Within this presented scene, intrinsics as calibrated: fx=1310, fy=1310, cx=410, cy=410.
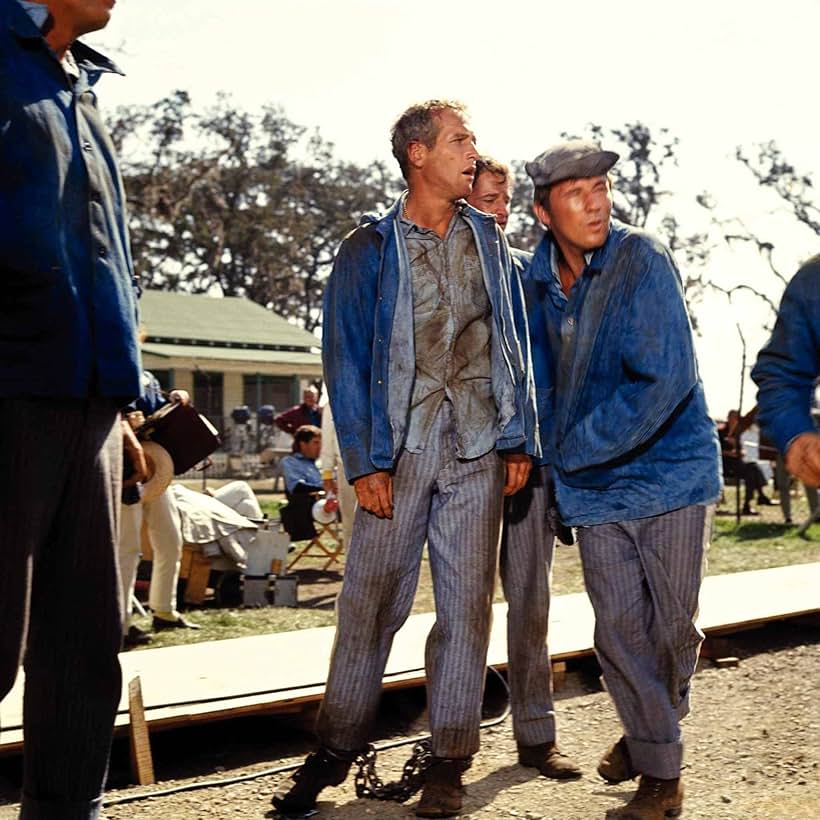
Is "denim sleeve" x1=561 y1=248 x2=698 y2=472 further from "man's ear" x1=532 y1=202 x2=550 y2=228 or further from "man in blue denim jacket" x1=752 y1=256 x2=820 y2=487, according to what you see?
"man in blue denim jacket" x1=752 y1=256 x2=820 y2=487

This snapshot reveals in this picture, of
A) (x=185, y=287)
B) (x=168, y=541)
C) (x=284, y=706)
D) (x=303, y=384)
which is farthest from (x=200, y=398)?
(x=284, y=706)

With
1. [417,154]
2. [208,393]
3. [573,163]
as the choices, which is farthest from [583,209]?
[208,393]

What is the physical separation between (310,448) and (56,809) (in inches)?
345

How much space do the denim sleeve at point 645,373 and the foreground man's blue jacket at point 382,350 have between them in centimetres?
24

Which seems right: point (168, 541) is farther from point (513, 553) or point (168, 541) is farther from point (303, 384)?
point (303, 384)

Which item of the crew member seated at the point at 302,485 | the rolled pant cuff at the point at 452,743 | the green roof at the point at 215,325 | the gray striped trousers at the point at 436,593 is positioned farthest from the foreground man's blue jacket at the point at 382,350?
the green roof at the point at 215,325

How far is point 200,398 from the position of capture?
38.5 metres

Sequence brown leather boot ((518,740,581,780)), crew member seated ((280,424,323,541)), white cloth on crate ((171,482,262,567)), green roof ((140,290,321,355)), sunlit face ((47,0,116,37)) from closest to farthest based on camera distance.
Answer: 1. sunlit face ((47,0,116,37))
2. brown leather boot ((518,740,581,780))
3. white cloth on crate ((171,482,262,567))
4. crew member seated ((280,424,323,541))
5. green roof ((140,290,321,355))

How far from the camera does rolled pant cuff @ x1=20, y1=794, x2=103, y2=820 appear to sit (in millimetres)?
2914

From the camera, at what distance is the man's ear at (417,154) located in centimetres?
418

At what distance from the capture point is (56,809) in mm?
2914

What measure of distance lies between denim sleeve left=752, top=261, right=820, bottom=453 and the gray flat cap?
1.27m

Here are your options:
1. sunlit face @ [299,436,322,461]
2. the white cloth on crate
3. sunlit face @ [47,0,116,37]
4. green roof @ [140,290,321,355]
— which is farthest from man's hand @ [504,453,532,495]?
green roof @ [140,290,321,355]

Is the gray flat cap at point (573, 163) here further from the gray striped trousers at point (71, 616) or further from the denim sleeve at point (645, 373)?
the gray striped trousers at point (71, 616)
